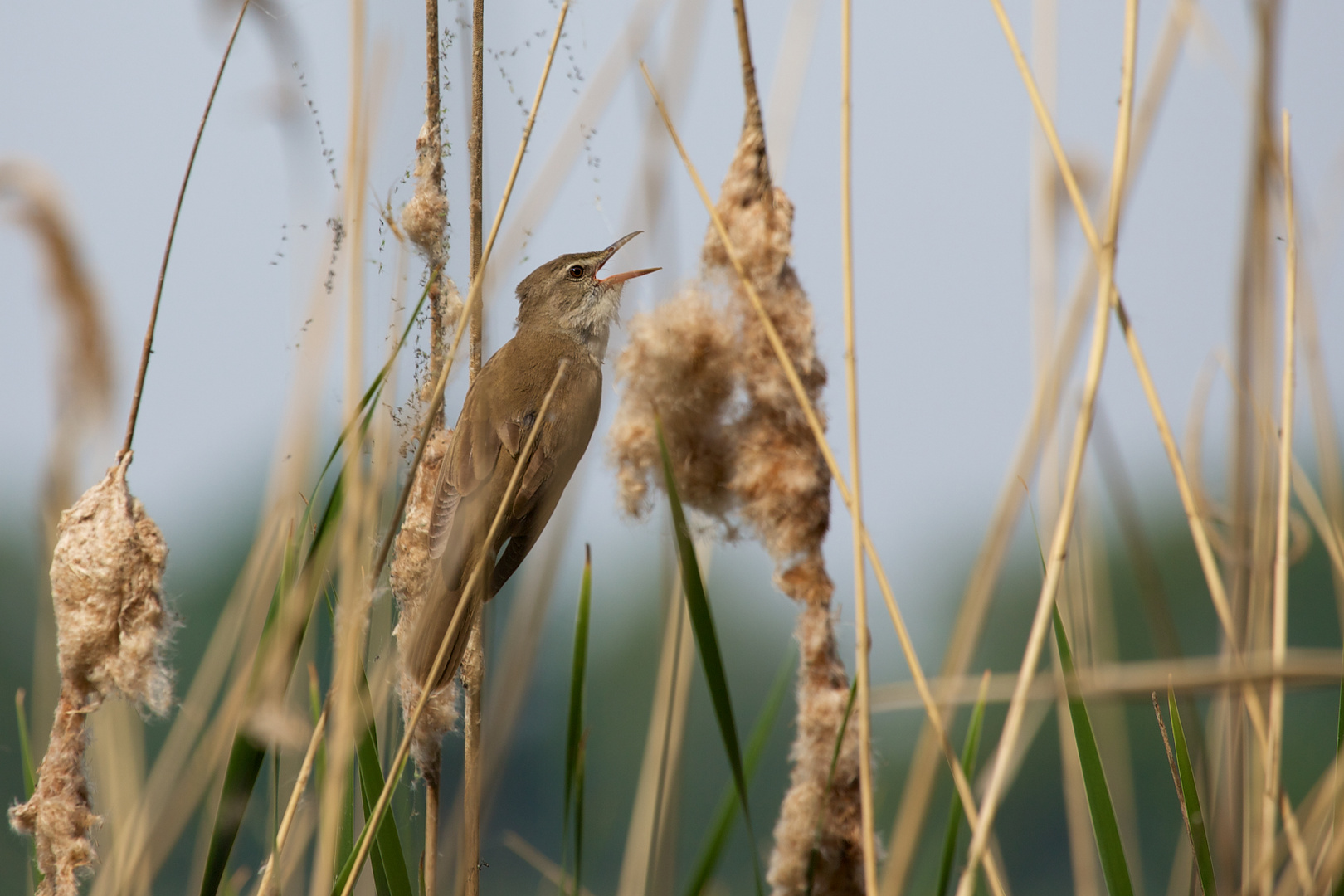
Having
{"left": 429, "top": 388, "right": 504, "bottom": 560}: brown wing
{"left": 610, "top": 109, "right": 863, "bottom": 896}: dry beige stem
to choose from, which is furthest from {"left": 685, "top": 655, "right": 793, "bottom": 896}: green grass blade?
{"left": 429, "top": 388, "right": 504, "bottom": 560}: brown wing

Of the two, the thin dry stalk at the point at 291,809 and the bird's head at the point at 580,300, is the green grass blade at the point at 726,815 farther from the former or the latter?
the bird's head at the point at 580,300

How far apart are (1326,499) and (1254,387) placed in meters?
0.34

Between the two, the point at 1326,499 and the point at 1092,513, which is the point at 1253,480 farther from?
the point at 1092,513

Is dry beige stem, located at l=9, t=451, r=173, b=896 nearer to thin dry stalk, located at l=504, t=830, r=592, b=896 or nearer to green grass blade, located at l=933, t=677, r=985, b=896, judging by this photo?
thin dry stalk, located at l=504, t=830, r=592, b=896

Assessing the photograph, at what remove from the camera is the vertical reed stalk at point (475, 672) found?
1.60 meters

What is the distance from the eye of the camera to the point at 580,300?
332cm

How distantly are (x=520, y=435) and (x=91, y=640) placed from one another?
1.23 meters

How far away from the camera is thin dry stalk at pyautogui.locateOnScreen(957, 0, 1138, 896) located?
1137mm

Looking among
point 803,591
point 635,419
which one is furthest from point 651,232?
point 803,591

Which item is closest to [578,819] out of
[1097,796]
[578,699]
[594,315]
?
[578,699]

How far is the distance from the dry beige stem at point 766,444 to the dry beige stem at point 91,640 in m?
0.87

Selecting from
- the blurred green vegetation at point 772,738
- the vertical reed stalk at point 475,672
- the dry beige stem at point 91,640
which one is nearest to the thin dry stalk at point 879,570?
the vertical reed stalk at point 475,672

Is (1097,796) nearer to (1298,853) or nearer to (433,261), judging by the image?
(1298,853)

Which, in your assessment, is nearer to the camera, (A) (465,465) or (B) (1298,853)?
(B) (1298,853)
